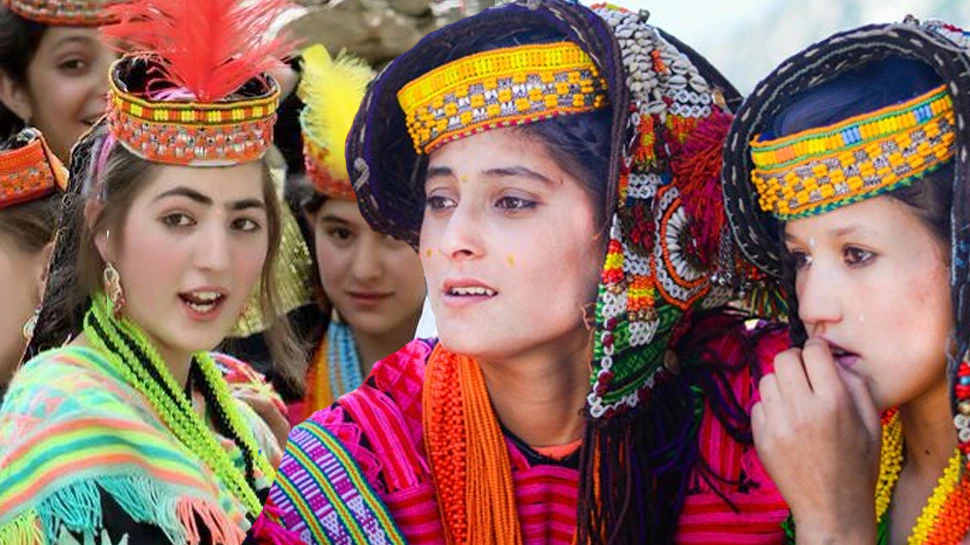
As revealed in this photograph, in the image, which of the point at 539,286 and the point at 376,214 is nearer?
the point at 539,286

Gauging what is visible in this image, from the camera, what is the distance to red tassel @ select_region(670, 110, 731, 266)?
338 cm

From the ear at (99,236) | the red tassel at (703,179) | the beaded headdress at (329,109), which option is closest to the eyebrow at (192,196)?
the ear at (99,236)

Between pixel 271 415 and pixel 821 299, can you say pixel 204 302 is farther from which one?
pixel 821 299

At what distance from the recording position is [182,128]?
12.7ft

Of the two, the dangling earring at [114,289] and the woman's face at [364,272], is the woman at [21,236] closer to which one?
the dangling earring at [114,289]

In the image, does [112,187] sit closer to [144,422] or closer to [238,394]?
[144,422]

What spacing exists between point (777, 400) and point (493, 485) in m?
0.69

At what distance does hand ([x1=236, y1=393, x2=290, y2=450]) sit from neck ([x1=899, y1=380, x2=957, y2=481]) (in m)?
2.08

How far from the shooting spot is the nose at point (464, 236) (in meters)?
3.36

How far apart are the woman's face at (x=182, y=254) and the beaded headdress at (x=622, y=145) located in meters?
0.70

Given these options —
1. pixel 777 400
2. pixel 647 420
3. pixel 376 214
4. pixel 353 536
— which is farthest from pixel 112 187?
pixel 777 400

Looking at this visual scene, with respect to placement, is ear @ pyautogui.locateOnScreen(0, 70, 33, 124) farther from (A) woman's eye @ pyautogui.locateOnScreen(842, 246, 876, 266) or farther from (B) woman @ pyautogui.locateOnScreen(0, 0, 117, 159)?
(A) woman's eye @ pyautogui.locateOnScreen(842, 246, 876, 266)

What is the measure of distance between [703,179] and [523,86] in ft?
1.42

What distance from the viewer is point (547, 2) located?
133 inches
